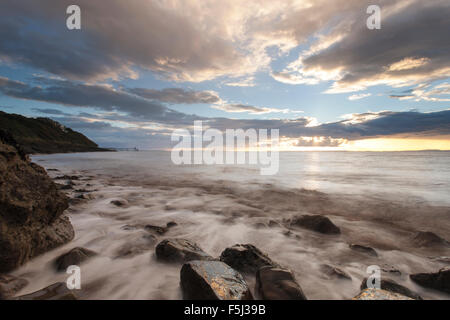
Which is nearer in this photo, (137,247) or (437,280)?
(437,280)

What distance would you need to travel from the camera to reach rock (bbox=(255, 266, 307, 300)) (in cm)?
195

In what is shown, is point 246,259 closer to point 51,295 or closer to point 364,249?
point 51,295

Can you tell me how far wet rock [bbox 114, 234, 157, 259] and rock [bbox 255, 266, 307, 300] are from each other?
186cm

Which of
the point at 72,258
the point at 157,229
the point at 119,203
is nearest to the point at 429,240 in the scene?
the point at 157,229

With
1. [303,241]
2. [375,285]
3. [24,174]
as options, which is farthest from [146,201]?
[375,285]

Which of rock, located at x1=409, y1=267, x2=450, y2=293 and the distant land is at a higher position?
the distant land

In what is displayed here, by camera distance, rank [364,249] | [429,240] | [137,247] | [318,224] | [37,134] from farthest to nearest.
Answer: [37,134] < [318,224] < [429,240] < [364,249] < [137,247]

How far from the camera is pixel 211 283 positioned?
1882mm

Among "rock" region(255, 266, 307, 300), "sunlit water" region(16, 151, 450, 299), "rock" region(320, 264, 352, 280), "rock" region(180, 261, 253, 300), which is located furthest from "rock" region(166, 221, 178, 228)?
"rock" region(320, 264, 352, 280)

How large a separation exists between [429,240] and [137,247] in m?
5.26

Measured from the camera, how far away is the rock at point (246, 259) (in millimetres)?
2541

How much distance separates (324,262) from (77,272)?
332 cm

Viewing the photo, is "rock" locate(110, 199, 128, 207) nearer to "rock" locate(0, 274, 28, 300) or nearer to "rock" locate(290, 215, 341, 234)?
"rock" locate(0, 274, 28, 300)
